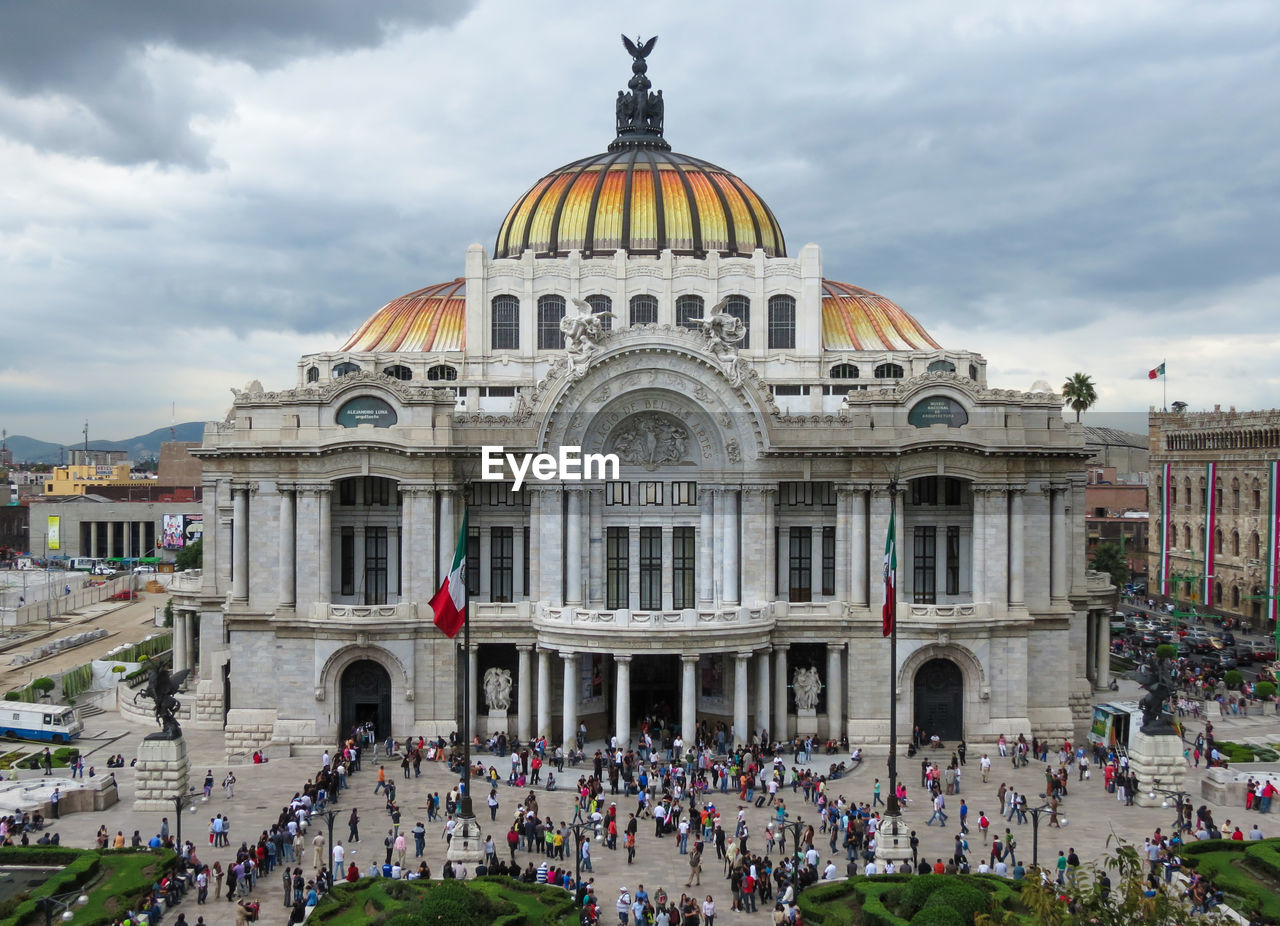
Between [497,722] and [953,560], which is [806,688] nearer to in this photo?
[953,560]

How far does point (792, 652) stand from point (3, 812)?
Answer: 1456 inches

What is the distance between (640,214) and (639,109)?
11822mm

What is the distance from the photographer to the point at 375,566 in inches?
2628

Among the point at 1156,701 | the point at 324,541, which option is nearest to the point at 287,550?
the point at 324,541

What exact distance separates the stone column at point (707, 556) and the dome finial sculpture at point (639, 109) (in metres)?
30.2

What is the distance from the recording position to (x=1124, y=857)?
30859 mm

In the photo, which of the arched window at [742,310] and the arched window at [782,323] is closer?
the arched window at [742,310]

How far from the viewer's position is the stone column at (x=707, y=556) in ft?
217

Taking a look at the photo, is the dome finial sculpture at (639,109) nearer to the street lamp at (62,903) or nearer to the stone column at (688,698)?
the stone column at (688,698)

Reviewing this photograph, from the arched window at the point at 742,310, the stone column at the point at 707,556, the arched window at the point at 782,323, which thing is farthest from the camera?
the arched window at the point at 782,323

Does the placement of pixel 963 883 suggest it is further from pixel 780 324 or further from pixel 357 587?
pixel 780 324

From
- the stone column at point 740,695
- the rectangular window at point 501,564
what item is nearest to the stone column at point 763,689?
the stone column at point 740,695

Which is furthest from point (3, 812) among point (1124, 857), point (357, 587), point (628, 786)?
point (1124, 857)

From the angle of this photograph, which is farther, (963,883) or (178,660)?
(178,660)
